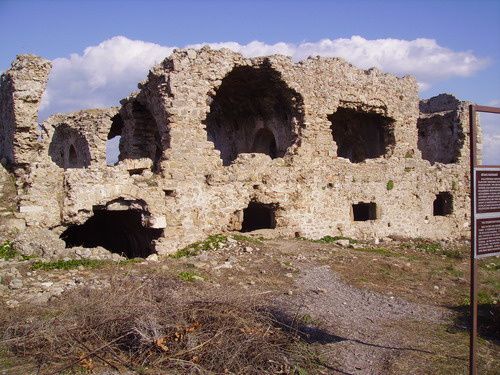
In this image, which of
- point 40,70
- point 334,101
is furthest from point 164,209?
point 334,101

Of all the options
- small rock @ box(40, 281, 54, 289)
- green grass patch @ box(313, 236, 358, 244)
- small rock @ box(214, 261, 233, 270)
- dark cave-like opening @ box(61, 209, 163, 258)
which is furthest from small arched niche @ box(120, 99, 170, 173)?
small rock @ box(40, 281, 54, 289)

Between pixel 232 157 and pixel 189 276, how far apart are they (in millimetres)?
10209

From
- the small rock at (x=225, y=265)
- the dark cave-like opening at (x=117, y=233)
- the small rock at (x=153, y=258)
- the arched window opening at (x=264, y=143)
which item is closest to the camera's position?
the small rock at (x=225, y=265)

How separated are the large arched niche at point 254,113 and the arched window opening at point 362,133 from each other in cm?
235

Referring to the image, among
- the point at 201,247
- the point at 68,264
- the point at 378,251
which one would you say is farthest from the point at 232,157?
the point at 68,264

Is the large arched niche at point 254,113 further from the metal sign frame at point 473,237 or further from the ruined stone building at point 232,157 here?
the metal sign frame at point 473,237

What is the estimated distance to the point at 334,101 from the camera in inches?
584

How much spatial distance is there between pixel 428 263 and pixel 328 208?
360 centimetres

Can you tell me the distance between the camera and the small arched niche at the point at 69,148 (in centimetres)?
1630

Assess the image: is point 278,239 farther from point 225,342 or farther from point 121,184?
point 225,342

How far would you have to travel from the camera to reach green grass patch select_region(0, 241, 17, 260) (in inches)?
369

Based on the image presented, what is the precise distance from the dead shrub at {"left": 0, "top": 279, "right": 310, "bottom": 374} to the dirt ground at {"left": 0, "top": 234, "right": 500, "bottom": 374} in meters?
0.39

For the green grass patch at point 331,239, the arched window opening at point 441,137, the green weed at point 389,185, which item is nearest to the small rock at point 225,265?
the green grass patch at point 331,239

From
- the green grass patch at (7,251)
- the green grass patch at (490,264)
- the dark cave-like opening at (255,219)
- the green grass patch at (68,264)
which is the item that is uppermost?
the dark cave-like opening at (255,219)
